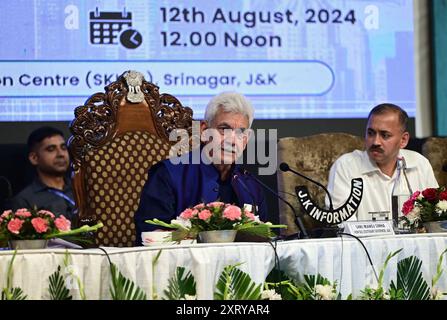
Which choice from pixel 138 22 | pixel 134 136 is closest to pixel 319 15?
pixel 138 22

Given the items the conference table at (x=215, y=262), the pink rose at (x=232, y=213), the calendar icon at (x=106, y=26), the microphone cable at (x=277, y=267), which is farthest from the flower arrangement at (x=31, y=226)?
the calendar icon at (x=106, y=26)

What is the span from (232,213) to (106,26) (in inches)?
106

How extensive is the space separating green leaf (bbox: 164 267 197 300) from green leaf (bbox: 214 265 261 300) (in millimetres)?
72

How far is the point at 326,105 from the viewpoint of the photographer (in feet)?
19.0

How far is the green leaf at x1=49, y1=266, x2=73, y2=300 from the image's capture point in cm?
267

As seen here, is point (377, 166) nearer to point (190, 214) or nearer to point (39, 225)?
point (190, 214)

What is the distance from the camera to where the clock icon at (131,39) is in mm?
5570

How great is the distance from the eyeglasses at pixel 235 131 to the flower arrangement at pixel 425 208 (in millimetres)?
705

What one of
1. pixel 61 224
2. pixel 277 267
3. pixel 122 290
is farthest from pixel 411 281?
pixel 61 224

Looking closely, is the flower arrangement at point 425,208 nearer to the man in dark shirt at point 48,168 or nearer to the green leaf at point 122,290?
the green leaf at point 122,290

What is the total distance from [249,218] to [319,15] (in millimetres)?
2856

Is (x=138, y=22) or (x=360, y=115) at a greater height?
(x=138, y=22)
